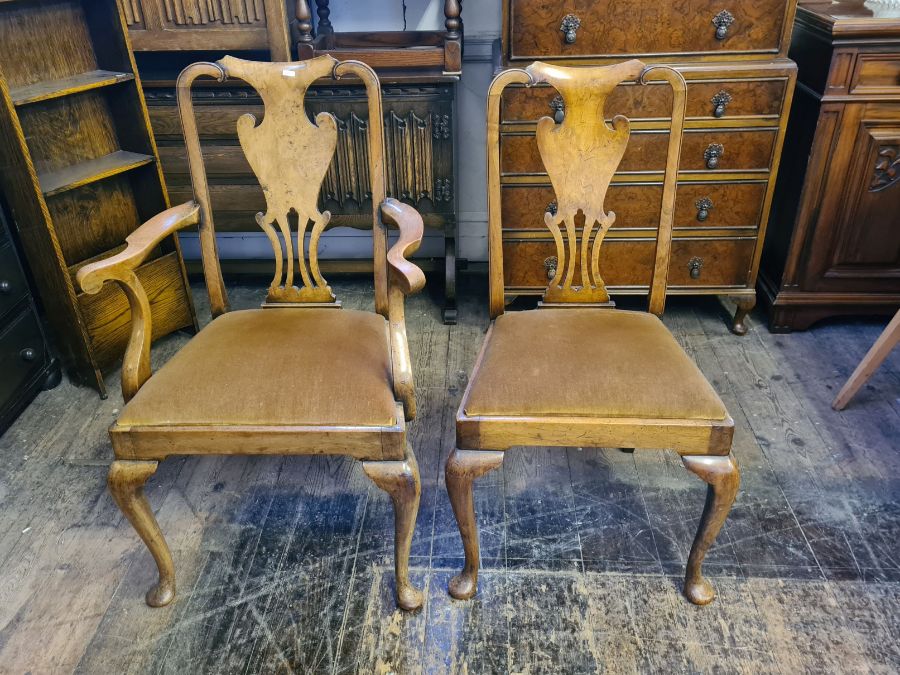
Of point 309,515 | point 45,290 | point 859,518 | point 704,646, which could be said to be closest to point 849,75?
point 859,518

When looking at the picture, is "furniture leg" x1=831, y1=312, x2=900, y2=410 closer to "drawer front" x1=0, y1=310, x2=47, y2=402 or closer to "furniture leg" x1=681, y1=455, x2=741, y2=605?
"furniture leg" x1=681, y1=455, x2=741, y2=605

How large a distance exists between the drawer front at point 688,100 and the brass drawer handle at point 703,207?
0.28 meters

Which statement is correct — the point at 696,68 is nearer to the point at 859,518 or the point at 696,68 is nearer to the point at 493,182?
the point at 493,182

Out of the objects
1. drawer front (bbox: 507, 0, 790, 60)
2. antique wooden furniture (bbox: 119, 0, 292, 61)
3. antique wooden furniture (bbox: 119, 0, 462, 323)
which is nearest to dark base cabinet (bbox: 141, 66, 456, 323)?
antique wooden furniture (bbox: 119, 0, 462, 323)

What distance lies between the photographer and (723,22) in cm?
221

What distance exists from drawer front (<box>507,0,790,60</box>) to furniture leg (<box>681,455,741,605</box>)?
1.43 meters

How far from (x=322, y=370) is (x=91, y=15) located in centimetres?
165

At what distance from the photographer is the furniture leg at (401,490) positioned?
145cm

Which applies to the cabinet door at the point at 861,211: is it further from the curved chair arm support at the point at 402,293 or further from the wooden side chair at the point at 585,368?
the curved chair arm support at the point at 402,293

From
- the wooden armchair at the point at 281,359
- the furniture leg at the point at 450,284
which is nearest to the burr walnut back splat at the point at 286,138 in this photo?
the wooden armchair at the point at 281,359

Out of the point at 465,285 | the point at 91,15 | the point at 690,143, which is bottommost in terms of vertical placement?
the point at 465,285

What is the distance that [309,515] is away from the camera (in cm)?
189

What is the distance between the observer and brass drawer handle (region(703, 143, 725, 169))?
239 centimetres

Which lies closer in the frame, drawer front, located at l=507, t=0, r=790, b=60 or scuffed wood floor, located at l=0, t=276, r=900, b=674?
scuffed wood floor, located at l=0, t=276, r=900, b=674
